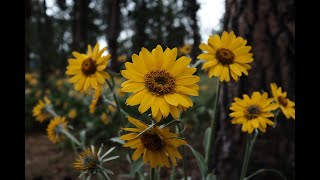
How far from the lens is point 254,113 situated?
146 cm

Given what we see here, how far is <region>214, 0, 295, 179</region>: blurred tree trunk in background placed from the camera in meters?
2.19

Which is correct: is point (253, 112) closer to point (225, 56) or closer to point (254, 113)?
point (254, 113)

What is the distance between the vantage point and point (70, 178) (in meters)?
2.90

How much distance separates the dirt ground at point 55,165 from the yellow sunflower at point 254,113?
1212 mm

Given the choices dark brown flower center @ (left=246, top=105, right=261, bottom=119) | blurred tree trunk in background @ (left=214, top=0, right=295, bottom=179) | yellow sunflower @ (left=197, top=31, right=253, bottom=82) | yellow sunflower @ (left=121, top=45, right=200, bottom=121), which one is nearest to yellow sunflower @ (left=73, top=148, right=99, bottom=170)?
yellow sunflower @ (left=121, top=45, right=200, bottom=121)

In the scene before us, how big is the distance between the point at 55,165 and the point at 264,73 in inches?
86.1

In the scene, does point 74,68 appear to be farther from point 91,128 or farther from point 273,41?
point 91,128

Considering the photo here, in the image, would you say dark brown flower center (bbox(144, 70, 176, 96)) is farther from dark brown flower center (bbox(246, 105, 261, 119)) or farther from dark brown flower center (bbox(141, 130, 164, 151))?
dark brown flower center (bbox(246, 105, 261, 119))

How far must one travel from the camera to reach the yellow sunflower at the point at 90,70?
1.42 metres

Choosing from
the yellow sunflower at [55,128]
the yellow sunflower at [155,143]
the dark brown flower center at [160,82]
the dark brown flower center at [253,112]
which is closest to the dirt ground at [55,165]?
the yellow sunflower at [55,128]

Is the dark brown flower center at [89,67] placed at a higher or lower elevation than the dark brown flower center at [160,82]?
higher

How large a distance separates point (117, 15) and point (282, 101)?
4681 mm

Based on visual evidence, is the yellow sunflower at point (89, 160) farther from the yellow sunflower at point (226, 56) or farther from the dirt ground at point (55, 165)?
the dirt ground at point (55, 165)
